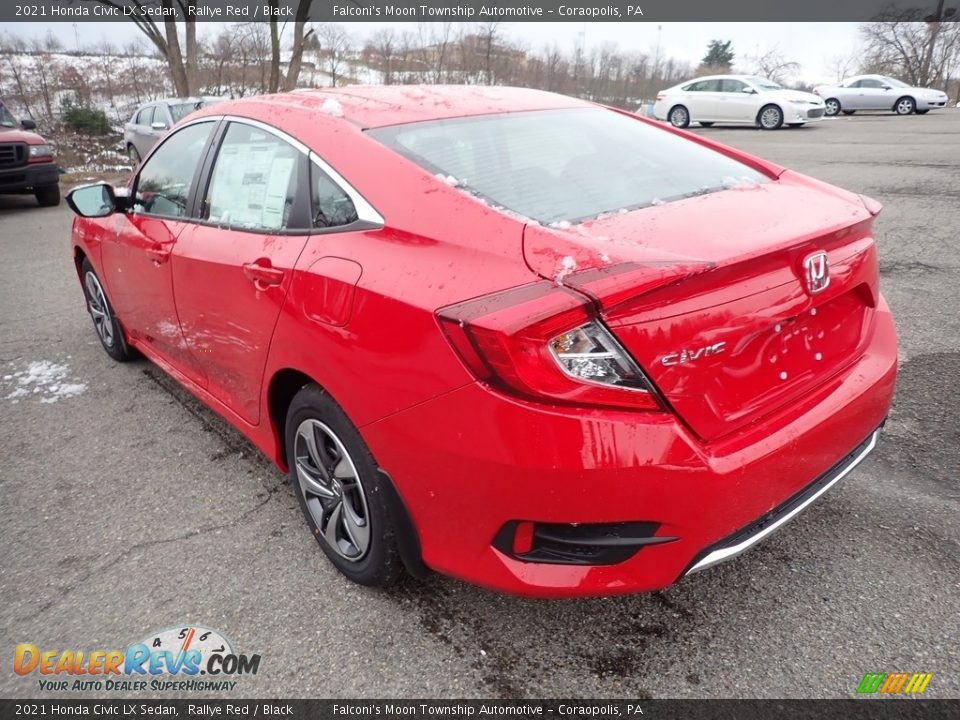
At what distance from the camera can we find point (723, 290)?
5.46 feet

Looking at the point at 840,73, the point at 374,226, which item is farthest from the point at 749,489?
the point at 840,73

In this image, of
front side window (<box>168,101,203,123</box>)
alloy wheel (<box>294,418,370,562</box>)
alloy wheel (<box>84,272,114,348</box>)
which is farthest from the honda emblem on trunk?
front side window (<box>168,101,203,123</box>)

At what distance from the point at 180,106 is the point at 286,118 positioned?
14.0 m

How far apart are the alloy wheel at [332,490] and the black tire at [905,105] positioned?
28.7m

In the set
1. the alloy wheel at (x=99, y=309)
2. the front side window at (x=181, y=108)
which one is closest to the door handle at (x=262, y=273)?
the alloy wheel at (x=99, y=309)

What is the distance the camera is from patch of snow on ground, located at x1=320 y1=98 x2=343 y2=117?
2393mm

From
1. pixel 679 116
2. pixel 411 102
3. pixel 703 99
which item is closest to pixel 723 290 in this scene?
pixel 411 102

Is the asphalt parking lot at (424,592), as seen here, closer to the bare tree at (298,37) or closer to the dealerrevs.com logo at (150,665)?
the dealerrevs.com logo at (150,665)

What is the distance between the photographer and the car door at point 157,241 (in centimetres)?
309

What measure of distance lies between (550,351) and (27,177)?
12086mm

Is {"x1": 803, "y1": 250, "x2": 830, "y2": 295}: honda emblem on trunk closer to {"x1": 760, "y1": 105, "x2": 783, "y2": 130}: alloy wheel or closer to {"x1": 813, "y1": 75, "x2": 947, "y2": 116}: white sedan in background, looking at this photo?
{"x1": 760, "y1": 105, "x2": 783, "y2": 130}: alloy wheel

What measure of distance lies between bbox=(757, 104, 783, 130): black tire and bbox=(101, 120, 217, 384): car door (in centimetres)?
1899

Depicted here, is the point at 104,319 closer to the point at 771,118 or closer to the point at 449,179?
the point at 449,179

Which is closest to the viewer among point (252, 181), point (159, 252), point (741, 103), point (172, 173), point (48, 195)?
point (252, 181)
